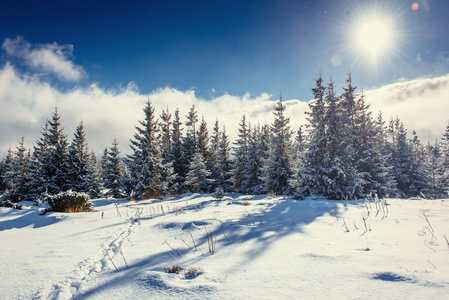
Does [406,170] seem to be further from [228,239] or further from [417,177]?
[228,239]

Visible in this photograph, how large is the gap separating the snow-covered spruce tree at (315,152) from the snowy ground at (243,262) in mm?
10785

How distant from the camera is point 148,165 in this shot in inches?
850

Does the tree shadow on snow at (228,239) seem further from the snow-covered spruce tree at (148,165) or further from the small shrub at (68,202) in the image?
the snow-covered spruce tree at (148,165)

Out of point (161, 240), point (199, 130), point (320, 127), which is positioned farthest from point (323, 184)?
point (199, 130)

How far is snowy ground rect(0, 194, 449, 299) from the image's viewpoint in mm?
1811

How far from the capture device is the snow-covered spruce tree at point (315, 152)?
14.9 meters

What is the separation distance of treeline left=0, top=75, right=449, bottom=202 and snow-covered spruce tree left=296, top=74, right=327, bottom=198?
7 centimetres

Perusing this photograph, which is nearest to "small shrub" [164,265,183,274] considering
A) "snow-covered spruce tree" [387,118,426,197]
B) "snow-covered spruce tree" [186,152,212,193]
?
"snow-covered spruce tree" [186,152,212,193]

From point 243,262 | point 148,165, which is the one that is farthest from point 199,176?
point 243,262

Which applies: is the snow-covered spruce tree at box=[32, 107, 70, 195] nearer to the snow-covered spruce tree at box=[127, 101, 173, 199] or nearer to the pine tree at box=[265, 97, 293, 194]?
the snow-covered spruce tree at box=[127, 101, 173, 199]

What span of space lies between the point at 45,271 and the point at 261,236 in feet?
9.85

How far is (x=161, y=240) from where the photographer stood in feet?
12.6

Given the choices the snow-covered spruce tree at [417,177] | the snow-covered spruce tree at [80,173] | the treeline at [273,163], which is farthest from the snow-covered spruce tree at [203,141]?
the snow-covered spruce tree at [417,177]

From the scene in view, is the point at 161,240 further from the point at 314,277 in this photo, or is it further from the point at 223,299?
the point at 314,277
